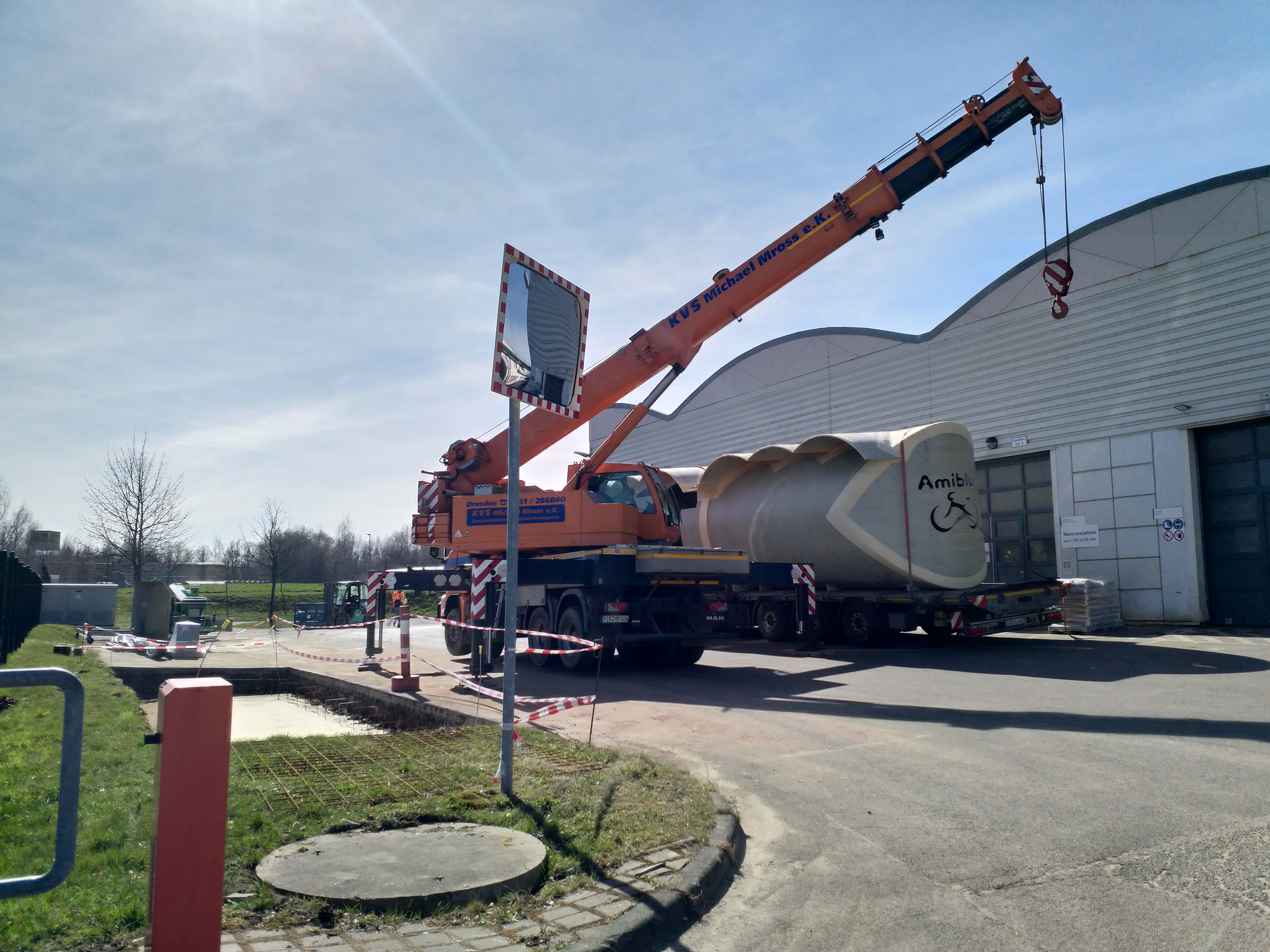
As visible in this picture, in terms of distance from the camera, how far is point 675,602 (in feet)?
43.0

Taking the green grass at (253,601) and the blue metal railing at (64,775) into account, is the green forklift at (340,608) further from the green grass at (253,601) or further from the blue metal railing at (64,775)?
the blue metal railing at (64,775)

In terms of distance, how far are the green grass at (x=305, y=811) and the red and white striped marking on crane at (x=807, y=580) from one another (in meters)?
7.80

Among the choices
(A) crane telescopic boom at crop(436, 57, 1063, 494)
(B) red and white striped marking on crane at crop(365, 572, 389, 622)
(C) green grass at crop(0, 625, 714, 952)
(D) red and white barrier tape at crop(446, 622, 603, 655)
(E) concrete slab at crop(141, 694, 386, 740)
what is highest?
(A) crane telescopic boom at crop(436, 57, 1063, 494)

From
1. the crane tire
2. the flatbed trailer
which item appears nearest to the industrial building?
Result: the flatbed trailer

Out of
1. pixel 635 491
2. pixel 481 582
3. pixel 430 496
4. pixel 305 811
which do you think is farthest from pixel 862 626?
pixel 305 811

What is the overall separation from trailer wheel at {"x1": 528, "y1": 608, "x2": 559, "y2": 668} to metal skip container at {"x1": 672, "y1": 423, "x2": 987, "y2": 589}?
17.3 feet

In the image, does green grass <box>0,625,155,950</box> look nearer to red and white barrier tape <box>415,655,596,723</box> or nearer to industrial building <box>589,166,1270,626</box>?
red and white barrier tape <box>415,655,596,723</box>

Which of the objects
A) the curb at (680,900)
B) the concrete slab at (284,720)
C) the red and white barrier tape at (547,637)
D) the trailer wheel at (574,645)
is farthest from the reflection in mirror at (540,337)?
the trailer wheel at (574,645)

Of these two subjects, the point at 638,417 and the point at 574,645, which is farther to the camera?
the point at 638,417

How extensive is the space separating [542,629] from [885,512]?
21.2 ft

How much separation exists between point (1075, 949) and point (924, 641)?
1427cm

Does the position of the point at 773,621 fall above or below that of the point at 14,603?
below

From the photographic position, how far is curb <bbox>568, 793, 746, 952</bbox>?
3367mm

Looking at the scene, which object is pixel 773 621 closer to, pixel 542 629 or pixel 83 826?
pixel 542 629
